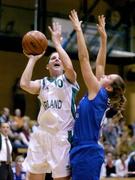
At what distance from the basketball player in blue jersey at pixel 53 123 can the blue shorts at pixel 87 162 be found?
0.38 meters

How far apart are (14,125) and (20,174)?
2.54 m

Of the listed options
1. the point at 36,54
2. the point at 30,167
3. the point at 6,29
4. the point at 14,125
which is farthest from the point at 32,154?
the point at 6,29

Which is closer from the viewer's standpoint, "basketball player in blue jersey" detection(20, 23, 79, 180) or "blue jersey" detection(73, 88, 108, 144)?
"blue jersey" detection(73, 88, 108, 144)

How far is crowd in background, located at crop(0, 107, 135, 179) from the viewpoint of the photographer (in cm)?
1301

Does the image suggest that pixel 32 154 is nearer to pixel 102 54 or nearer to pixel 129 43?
pixel 102 54

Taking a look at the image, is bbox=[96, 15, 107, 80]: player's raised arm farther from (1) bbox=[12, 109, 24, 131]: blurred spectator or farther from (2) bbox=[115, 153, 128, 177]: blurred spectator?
(1) bbox=[12, 109, 24, 131]: blurred spectator

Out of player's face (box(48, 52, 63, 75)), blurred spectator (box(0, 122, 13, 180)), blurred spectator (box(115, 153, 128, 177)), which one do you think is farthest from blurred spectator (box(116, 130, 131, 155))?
player's face (box(48, 52, 63, 75))

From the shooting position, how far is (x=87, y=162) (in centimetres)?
468

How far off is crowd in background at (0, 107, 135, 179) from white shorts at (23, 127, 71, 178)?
20.3 ft

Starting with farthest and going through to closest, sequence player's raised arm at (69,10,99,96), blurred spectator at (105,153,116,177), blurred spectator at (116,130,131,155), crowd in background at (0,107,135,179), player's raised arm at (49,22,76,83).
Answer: blurred spectator at (116,130,131,155) → blurred spectator at (105,153,116,177) → crowd in background at (0,107,135,179) → player's raised arm at (49,22,76,83) → player's raised arm at (69,10,99,96)

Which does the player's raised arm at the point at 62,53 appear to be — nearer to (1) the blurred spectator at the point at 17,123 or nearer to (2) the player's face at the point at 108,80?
(2) the player's face at the point at 108,80

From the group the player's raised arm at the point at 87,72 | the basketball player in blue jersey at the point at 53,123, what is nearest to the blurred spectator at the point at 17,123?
the basketball player in blue jersey at the point at 53,123

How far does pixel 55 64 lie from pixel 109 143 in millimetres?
10696

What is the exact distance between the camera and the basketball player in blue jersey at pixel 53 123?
516 cm
